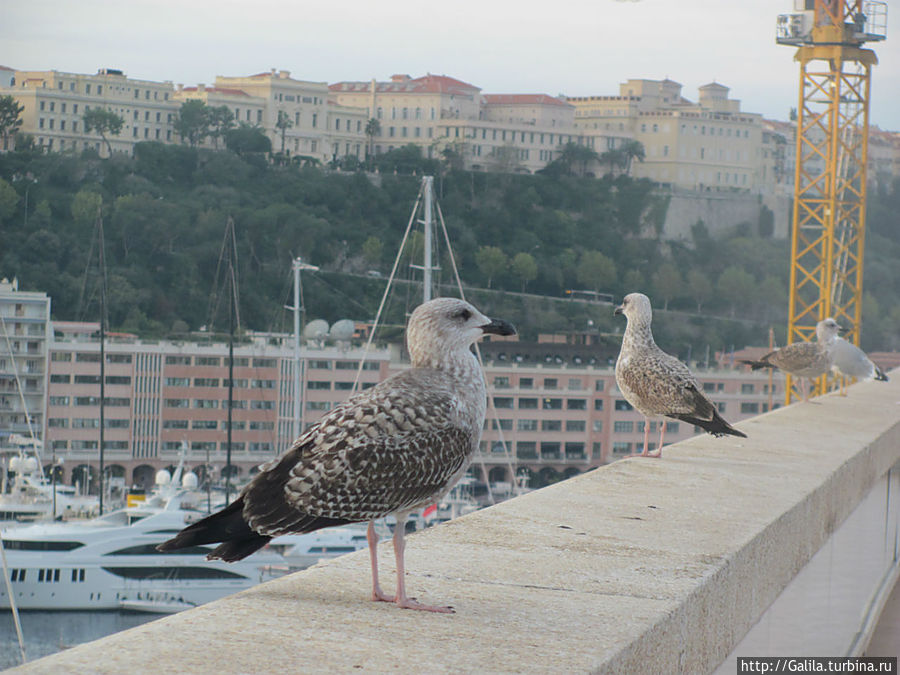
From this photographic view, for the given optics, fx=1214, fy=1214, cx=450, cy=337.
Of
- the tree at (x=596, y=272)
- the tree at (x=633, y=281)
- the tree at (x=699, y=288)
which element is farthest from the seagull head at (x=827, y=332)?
the tree at (x=699, y=288)

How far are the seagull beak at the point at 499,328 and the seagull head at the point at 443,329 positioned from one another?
1cm

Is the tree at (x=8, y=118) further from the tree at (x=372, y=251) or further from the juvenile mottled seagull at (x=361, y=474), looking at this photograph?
the juvenile mottled seagull at (x=361, y=474)

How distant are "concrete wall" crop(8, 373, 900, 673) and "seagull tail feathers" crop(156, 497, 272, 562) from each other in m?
0.05

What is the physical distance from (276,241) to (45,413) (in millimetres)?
10739

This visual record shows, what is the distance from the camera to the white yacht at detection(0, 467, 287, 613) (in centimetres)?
A: 1261

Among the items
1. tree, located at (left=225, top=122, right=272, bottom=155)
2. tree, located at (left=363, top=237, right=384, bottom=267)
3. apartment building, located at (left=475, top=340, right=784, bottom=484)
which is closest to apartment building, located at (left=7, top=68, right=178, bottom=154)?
tree, located at (left=225, top=122, right=272, bottom=155)

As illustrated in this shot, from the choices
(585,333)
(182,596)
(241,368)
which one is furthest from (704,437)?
(585,333)

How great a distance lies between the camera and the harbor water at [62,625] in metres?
12.0

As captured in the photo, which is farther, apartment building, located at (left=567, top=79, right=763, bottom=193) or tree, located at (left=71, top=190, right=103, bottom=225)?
apartment building, located at (left=567, top=79, right=763, bottom=193)

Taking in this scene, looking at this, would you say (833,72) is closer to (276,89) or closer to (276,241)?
(276,241)

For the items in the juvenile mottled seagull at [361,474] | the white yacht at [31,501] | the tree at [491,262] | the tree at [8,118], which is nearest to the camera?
the juvenile mottled seagull at [361,474]

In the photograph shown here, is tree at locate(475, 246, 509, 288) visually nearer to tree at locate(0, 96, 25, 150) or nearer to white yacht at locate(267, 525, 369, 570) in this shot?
tree at locate(0, 96, 25, 150)

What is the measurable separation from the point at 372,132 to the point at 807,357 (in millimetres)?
38375

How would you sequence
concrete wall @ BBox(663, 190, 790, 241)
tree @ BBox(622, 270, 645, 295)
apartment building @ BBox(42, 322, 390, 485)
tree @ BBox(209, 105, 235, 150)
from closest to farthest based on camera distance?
1. apartment building @ BBox(42, 322, 390, 485)
2. tree @ BBox(622, 270, 645, 295)
3. tree @ BBox(209, 105, 235, 150)
4. concrete wall @ BBox(663, 190, 790, 241)
